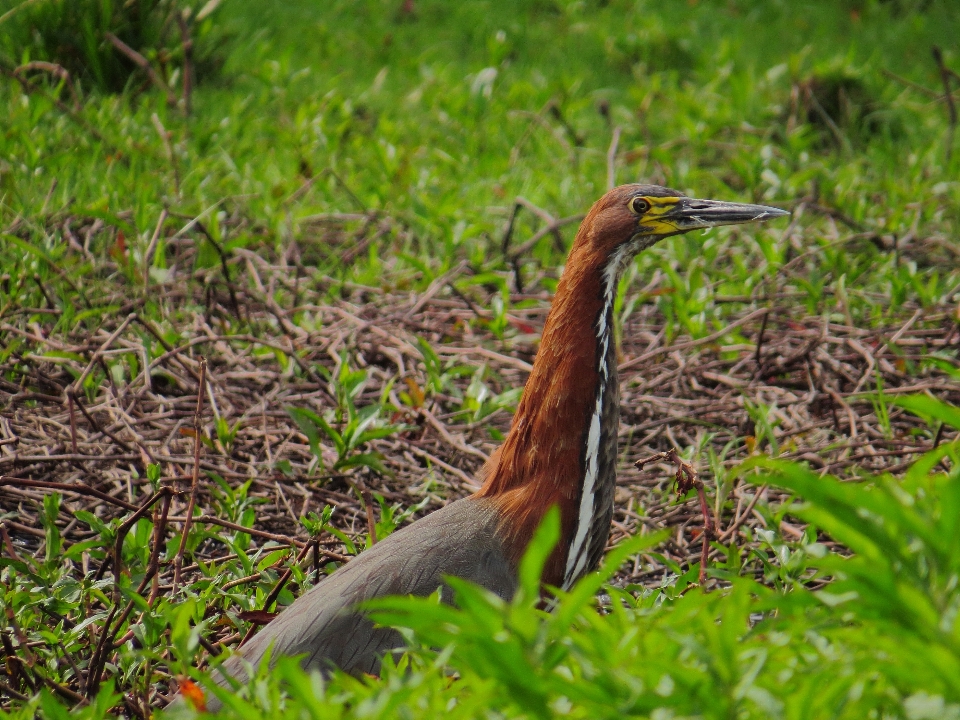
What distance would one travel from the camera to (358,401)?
4.70m

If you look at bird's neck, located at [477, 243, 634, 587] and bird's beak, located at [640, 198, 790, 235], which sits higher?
bird's beak, located at [640, 198, 790, 235]

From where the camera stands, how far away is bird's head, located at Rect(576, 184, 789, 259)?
3.43 metres

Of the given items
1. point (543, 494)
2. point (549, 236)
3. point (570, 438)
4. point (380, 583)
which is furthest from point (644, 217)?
point (549, 236)

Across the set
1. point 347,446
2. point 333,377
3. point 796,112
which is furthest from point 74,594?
point 796,112

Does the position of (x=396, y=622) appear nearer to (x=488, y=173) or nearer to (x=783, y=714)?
(x=783, y=714)

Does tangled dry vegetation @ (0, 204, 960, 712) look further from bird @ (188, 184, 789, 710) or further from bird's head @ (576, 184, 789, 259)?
bird's head @ (576, 184, 789, 259)

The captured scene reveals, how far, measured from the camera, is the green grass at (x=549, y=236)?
1.58 metres

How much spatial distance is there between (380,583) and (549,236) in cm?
339

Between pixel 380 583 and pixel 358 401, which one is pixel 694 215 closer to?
pixel 380 583

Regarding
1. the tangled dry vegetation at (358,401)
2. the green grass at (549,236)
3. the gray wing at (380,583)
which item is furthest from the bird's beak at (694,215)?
the gray wing at (380,583)

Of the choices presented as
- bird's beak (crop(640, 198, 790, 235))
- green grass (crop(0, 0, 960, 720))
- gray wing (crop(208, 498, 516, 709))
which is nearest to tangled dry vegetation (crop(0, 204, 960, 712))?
green grass (crop(0, 0, 960, 720))

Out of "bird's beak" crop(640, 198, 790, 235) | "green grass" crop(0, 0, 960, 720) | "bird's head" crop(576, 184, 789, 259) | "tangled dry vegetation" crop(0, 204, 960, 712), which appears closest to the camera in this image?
"green grass" crop(0, 0, 960, 720)

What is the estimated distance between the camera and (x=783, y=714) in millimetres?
1498

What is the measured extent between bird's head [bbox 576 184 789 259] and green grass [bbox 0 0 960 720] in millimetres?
802
